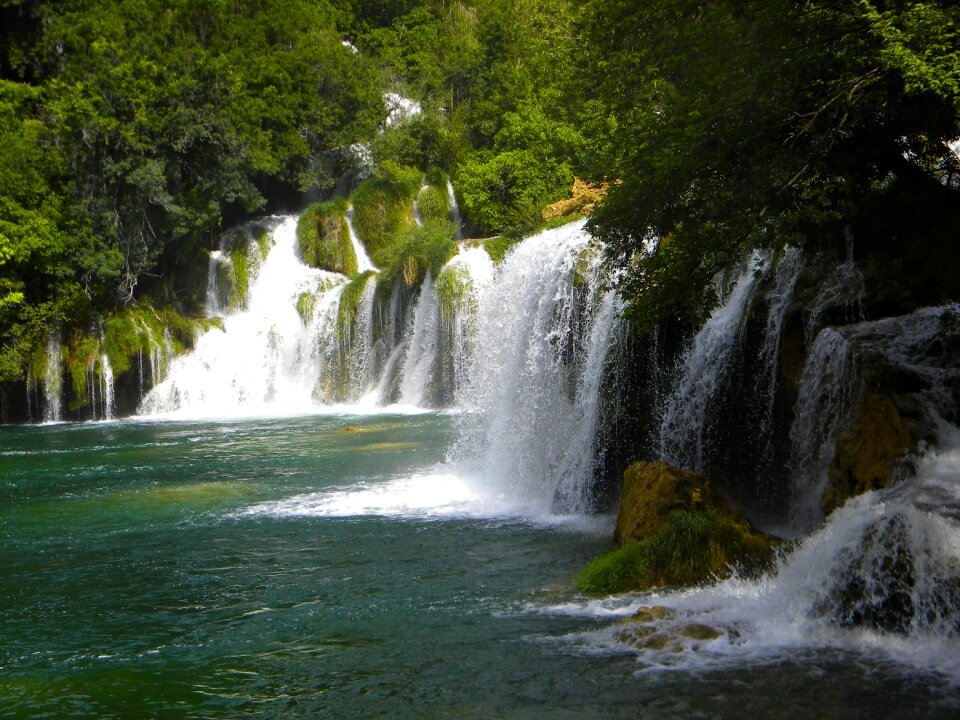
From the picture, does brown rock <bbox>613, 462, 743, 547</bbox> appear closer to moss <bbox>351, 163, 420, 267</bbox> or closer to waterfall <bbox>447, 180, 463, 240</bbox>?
moss <bbox>351, 163, 420, 267</bbox>

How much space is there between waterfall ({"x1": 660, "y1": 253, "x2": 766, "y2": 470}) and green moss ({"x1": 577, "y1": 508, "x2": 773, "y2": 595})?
2.60 metres

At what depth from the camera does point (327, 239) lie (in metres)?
35.1

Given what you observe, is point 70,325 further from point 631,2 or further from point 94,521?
point 631,2

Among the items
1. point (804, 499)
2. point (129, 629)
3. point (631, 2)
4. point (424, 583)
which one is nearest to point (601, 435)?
point (804, 499)

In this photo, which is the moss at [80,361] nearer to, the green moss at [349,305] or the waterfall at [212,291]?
the waterfall at [212,291]

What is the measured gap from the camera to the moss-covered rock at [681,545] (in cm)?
863

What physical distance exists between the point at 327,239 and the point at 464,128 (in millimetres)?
7538

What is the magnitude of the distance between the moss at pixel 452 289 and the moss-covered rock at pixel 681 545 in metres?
17.9

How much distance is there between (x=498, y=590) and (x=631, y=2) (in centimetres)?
626

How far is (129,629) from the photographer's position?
27.8 feet

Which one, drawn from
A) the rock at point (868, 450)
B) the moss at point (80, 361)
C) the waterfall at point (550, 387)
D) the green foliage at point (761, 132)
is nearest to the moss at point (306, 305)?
the moss at point (80, 361)

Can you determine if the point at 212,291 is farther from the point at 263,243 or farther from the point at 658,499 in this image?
the point at 658,499

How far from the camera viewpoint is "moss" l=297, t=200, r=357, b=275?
34.8 meters

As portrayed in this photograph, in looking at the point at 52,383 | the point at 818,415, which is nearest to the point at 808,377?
the point at 818,415
